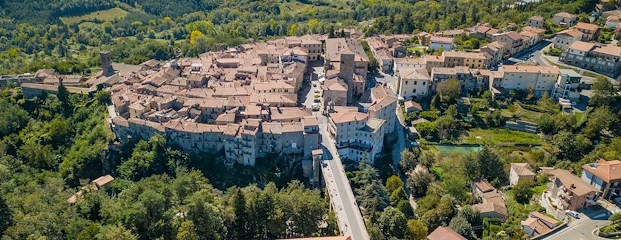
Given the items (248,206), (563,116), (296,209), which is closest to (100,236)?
(248,206)

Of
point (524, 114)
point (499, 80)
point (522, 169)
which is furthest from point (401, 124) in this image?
point (522, 169)

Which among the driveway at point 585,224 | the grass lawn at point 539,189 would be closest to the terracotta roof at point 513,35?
the grass lawn at point 539,189

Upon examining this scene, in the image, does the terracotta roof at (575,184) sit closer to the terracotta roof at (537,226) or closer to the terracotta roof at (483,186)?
the terracotta roof at (537,226)

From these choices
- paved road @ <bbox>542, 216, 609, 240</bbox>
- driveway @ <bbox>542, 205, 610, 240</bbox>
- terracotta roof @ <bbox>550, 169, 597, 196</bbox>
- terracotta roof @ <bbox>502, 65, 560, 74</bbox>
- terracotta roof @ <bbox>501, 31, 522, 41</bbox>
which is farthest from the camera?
terracotta roof @ <bbox>501, 31, 522, 41</bbox>

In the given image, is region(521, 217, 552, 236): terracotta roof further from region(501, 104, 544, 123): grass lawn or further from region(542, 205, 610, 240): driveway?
region(501, 104, 544, 123): grass lawn

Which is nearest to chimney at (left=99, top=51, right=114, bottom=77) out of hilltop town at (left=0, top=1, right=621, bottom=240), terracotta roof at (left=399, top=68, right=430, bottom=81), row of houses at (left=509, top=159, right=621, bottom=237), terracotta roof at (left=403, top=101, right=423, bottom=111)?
hilltop town at (left=0, top=1, right=621, bottom=240)

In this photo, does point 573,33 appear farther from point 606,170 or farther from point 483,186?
point 483,186
